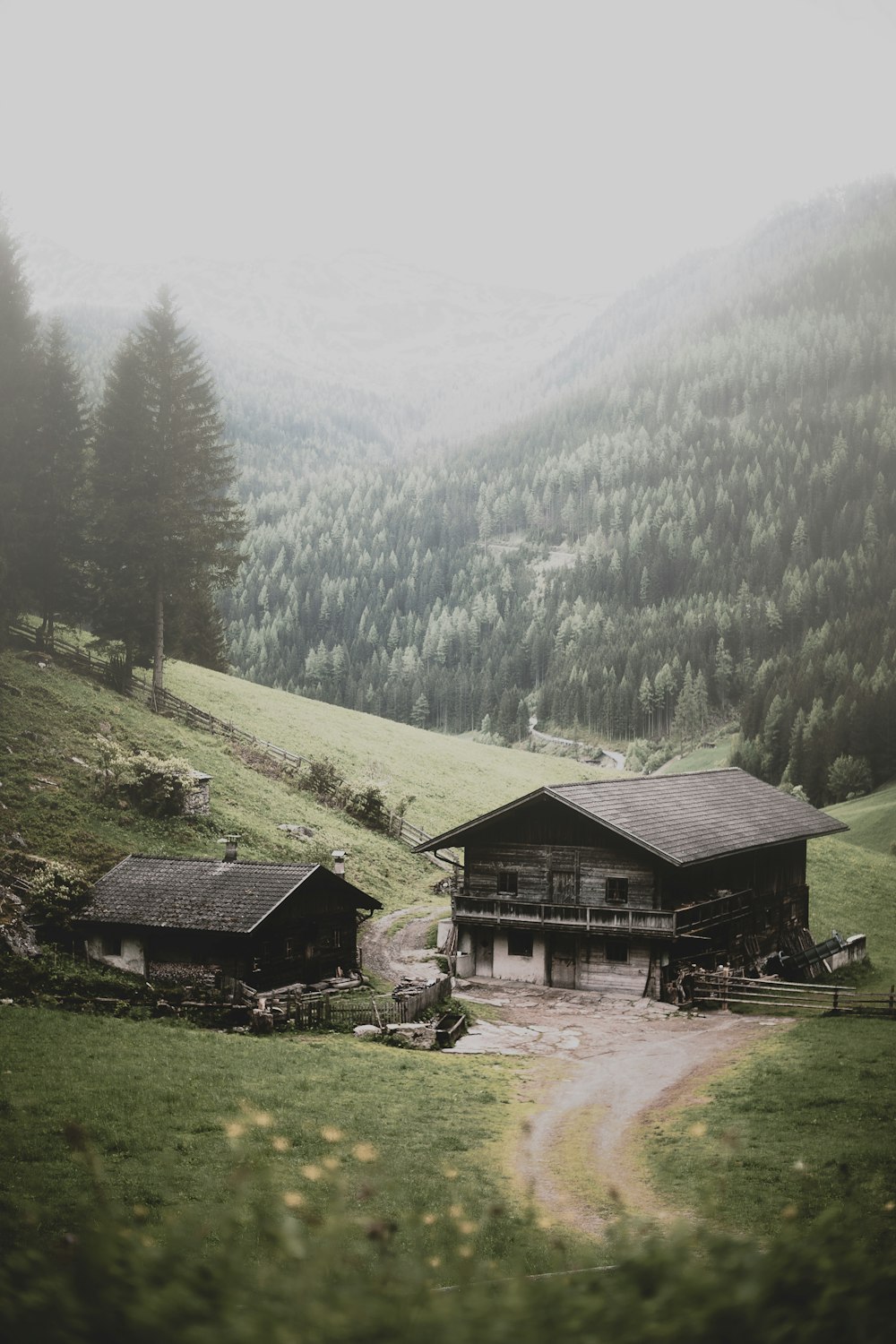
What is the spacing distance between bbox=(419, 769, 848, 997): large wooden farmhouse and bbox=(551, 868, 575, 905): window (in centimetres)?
5

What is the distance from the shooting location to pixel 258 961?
37188mm

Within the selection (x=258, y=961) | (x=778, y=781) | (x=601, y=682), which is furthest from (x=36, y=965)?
(x=601, y=682)

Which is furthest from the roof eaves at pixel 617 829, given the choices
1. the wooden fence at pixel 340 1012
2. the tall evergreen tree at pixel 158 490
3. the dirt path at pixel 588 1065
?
the tall evergreen tree at pixel 158 490

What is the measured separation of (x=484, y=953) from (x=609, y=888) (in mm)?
6437

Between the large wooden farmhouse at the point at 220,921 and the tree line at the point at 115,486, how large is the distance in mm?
23800

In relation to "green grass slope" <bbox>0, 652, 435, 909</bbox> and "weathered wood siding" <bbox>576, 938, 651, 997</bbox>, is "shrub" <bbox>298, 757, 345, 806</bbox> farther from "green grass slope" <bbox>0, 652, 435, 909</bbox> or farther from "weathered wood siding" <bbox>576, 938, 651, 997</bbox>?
"weathered wood siding" <bbox>576, 938, 651, 997</bbox>

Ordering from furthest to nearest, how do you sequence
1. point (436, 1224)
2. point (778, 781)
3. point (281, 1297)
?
point (778, 781) < point (436, 1224) < point (281, 1297)

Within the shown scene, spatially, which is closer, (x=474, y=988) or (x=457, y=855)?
(x=474, y=988)

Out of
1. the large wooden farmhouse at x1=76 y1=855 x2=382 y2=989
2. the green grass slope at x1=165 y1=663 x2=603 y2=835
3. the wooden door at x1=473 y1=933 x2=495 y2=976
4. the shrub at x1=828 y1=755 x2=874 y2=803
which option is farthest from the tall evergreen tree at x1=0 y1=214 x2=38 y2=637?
the shrub at x1=828 y1=755 x2=874 y2=803

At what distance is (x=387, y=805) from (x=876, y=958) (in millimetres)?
27698

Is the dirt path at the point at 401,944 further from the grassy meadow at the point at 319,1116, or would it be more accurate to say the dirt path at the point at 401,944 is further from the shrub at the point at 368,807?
the shrub at the point at 368,807

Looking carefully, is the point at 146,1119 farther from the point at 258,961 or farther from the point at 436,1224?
the point at 258,961

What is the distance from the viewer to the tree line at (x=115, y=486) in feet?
198

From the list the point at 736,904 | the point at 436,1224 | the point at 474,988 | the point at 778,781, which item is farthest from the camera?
the point at 778,781
